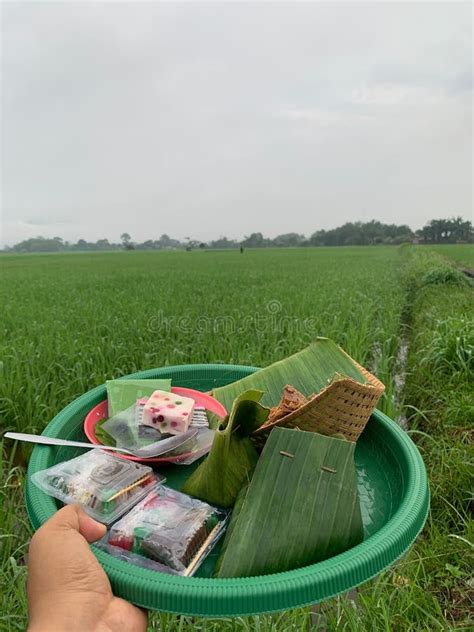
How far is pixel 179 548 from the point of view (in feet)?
3.02

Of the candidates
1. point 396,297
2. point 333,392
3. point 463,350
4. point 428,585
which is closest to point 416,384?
point 463,350

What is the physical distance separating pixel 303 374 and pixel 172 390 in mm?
517

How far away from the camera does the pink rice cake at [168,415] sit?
52.6 inches

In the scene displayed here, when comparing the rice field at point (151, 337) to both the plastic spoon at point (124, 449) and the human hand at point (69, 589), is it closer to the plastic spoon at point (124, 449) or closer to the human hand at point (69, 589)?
the plastic spoon at point (124, 449)

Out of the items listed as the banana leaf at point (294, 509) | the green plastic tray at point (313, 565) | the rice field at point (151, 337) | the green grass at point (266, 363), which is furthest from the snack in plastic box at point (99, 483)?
the rice field at point (151, 337)

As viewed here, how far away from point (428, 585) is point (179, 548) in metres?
1.12

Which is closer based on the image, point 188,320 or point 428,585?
point 428,585

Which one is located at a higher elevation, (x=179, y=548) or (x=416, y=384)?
(x=179, y=548)

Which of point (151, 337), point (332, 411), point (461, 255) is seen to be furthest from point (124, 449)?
point (461, 255)

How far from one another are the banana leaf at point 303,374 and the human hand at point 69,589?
804mm

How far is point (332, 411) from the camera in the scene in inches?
44.2

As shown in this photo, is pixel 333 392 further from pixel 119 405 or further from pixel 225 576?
pixel 119 405

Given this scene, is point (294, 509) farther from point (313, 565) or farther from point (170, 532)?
point (170, 532)

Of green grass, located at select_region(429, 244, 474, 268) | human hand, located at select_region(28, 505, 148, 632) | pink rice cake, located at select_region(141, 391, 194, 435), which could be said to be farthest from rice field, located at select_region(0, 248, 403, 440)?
green grass, located at select_region(429, 244, 474, 268)
